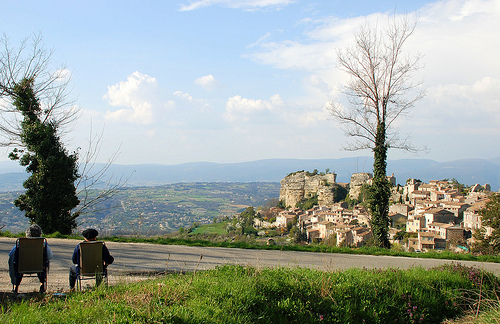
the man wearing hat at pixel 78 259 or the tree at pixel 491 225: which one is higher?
the man wearing hat at pixel 78 259

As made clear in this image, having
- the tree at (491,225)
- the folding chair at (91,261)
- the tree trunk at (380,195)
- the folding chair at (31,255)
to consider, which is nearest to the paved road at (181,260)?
the folding chair at (31,255)

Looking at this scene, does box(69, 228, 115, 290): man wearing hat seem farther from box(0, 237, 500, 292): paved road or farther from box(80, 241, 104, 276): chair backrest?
box(0, 237, 500, 292): paved road

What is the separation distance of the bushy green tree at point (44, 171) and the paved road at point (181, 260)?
2.69 m

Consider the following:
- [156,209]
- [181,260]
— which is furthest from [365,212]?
[156,209]

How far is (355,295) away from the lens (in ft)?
20.1

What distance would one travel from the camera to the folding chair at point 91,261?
6270mm

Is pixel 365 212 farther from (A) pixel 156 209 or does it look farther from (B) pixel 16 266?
(A) pixel 156 209

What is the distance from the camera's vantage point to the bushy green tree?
48.0 feet

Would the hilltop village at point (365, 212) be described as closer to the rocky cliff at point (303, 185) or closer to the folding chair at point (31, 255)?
the rocky cliff at point (303, 185)

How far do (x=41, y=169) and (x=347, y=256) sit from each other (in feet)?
42.6

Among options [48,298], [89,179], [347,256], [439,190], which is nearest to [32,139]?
[89,179]

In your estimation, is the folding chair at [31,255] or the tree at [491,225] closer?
the folding chair at [31,255]

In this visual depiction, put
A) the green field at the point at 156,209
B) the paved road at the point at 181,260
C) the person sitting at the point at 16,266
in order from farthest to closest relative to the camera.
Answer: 1. the green field at the point at 156,209
2. the paved road at the point at 181,260
3. the person sitting at the point at 16,266

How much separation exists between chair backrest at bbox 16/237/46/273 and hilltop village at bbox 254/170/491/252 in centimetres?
2366
